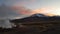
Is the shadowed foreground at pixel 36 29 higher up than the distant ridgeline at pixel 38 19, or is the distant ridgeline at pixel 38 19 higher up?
the distant ridgeline at pixel 38 19

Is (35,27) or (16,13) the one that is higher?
(16,13)

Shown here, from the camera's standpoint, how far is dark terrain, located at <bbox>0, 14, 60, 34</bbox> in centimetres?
249

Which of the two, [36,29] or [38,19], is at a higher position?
[38,19]

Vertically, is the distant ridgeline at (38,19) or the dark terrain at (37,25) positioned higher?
the distant ridgeline at (38,19)

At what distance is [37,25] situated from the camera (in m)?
2.49


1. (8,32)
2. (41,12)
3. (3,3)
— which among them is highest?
(3,3)

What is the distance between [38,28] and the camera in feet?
8.16

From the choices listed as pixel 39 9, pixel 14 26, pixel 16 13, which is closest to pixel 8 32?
pixel 14 26

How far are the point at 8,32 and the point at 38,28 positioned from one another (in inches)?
15.5

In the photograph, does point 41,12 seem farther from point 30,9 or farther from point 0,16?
point 0,16

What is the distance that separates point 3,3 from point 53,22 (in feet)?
2.35

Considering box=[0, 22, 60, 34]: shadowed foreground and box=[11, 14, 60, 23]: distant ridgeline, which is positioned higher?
box=[11, 14, 60, 23]: distant ridgeline

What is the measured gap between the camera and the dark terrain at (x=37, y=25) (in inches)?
98.0

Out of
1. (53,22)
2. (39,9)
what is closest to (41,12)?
(39,9)
